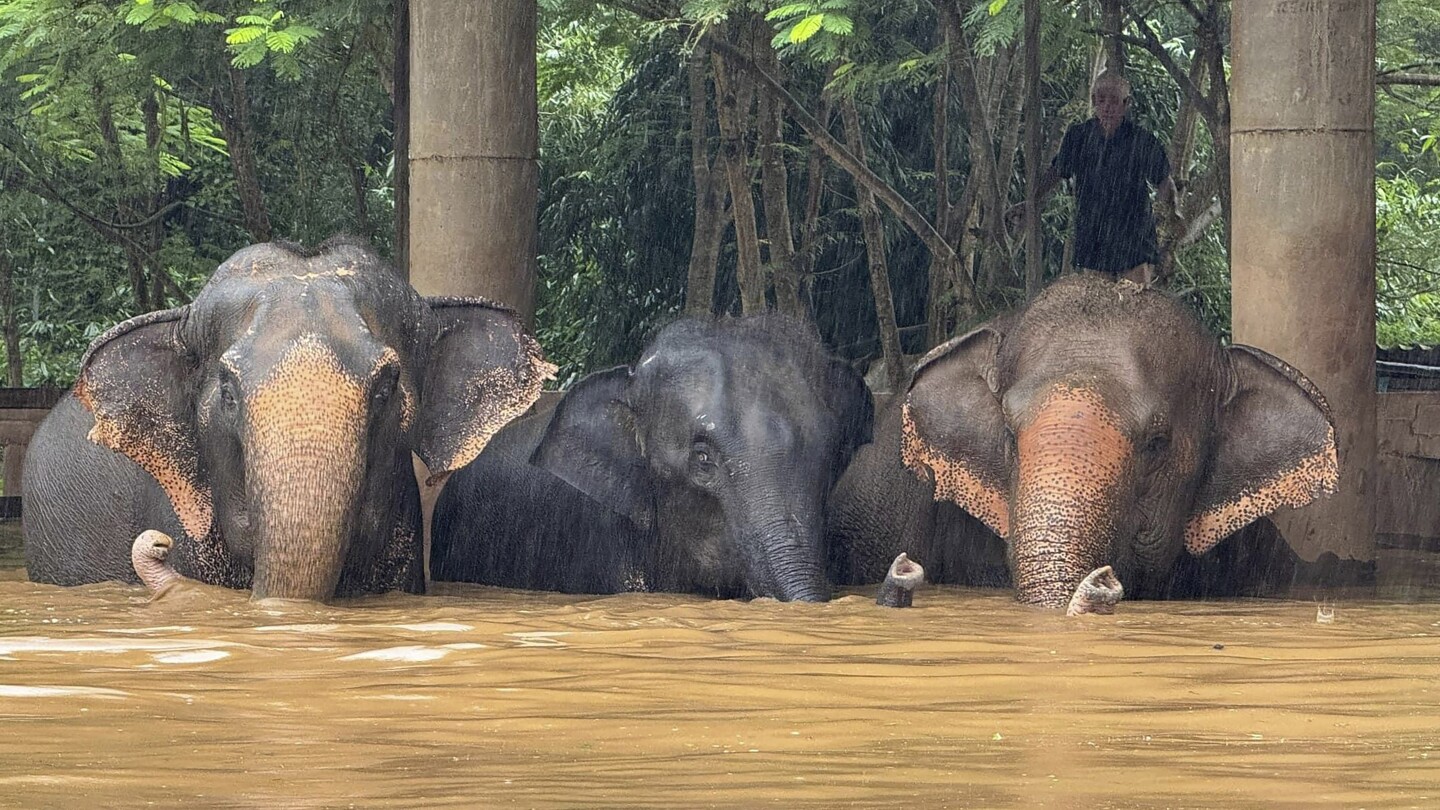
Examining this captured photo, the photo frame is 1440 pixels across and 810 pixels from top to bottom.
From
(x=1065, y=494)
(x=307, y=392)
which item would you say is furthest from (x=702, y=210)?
(x=307, y=392)

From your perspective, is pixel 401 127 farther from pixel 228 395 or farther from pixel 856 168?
pixel 228 395

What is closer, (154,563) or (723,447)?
(154,563)

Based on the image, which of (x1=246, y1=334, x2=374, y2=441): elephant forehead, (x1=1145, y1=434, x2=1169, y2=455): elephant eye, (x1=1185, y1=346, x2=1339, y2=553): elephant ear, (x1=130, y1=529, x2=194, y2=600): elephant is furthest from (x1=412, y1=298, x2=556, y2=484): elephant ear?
(x1=1185, y1=346, x2=1339, y2=553): elephant ear

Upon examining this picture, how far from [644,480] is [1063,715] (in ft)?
13.4

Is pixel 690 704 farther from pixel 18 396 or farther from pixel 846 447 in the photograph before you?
pixel 18 396

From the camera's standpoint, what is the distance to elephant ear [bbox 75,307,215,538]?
25.0ft

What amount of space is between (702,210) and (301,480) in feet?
28.6

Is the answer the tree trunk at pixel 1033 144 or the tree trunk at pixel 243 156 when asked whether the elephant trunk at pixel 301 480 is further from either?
the tree trunk at pixel 243 156

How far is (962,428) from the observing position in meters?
8.17

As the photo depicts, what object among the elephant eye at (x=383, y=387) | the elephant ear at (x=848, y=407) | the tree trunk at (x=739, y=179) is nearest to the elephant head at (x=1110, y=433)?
the elephant ear at (x=848, y=407)

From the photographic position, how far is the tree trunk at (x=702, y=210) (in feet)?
49.0

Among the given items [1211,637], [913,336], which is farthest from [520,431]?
[913,336]

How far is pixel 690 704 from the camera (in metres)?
4.43

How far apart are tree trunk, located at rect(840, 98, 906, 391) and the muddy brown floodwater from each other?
7.12m
